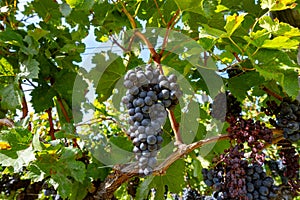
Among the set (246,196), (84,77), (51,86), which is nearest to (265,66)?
(246,196)

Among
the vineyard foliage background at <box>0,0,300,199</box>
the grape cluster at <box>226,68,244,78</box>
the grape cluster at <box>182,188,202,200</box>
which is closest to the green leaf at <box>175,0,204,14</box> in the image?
the vineyard foliage background at <box>0,0,300,199</box>

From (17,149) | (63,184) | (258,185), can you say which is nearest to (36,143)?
(17,149)

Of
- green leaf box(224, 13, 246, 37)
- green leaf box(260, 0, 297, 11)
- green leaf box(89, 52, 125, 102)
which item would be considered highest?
green leaf box(89, 52, 125, 102)

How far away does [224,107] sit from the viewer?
1.78 metres

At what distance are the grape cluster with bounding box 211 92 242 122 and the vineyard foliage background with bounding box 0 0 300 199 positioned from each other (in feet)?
0.13

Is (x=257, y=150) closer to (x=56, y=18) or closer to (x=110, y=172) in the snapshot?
(x=110, y=172)

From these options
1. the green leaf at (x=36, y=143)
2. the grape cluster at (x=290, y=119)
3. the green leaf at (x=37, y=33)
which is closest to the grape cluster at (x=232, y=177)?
the grape cluster at (x=290, y=119)

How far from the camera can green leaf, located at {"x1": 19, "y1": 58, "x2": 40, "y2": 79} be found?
176cm

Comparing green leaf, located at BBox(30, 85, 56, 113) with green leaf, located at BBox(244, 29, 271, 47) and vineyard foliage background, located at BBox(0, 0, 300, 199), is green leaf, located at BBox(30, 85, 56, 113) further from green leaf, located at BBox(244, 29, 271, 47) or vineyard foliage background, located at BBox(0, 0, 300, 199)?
green leaf, located at BBox(244, 29, 271, 47)

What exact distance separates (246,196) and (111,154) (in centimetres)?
90

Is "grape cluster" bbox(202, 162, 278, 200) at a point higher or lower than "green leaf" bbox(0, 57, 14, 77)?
lower

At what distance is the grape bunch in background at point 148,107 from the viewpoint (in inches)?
57.9

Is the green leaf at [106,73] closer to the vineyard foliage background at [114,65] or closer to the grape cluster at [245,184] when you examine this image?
the vineyard foliage background at [114,65]

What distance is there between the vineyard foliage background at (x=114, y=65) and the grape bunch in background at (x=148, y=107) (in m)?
0.15
